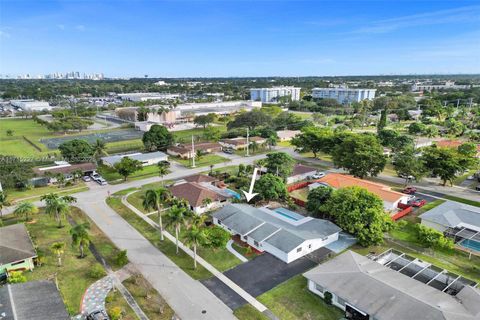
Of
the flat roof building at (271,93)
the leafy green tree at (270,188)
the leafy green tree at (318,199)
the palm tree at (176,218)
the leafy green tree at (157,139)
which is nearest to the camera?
the palm tree at (176,218)

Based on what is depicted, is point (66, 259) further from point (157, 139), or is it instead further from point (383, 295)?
point (157, 139)

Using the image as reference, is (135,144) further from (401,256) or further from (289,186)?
(401,256)

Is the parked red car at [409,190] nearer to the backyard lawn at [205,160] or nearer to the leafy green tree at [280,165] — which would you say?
the leafy green tree at [280,165]

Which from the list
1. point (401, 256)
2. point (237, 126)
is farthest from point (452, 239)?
point (237, 126)

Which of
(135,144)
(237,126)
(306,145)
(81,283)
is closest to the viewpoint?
(81,283)

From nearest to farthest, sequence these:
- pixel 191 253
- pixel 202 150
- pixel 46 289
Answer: pixel 46 289, pixel 191 253, pixel 202 150

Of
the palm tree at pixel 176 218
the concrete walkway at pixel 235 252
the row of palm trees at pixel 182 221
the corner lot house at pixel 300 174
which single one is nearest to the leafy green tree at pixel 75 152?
the row of palm trees at pixel 182 221
